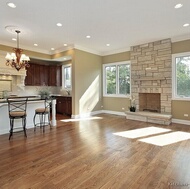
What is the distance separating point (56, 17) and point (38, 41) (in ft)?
7.55

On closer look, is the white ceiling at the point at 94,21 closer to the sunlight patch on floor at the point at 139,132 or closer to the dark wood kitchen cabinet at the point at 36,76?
the dark wood kitchen cabinet at the point at 36,76

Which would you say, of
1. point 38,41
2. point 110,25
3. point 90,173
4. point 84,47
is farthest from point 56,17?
point 90,173

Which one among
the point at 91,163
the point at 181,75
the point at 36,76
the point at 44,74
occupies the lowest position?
the point at 91,163

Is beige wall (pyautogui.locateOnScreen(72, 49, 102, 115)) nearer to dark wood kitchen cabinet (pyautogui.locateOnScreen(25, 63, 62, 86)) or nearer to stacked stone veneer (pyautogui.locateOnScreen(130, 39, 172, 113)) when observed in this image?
stacked stone veneer (pyautogui.locateOnScreen(130, 39, 172, 113))

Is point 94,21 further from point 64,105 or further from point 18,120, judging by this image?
point 64,105

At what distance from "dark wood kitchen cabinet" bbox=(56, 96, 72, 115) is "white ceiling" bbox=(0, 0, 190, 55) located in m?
2.58

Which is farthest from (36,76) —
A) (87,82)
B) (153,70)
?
(153,70)

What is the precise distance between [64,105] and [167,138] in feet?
15.8

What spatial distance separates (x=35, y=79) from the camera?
7551 millimetres

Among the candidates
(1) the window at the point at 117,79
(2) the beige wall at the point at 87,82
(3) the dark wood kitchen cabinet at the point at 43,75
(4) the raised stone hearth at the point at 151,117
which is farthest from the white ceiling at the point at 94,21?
(4) the raised stone hearth at the point at 151,117

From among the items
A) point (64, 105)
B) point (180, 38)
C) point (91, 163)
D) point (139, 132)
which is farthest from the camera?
point (64, 105)

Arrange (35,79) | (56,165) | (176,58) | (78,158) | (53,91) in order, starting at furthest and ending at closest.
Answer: (53,91)
(35,79)
(176,58)
(78,158)
(56,165)

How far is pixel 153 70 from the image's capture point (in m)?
5.86

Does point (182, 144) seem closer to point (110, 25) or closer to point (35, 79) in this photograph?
point (110, 25)
